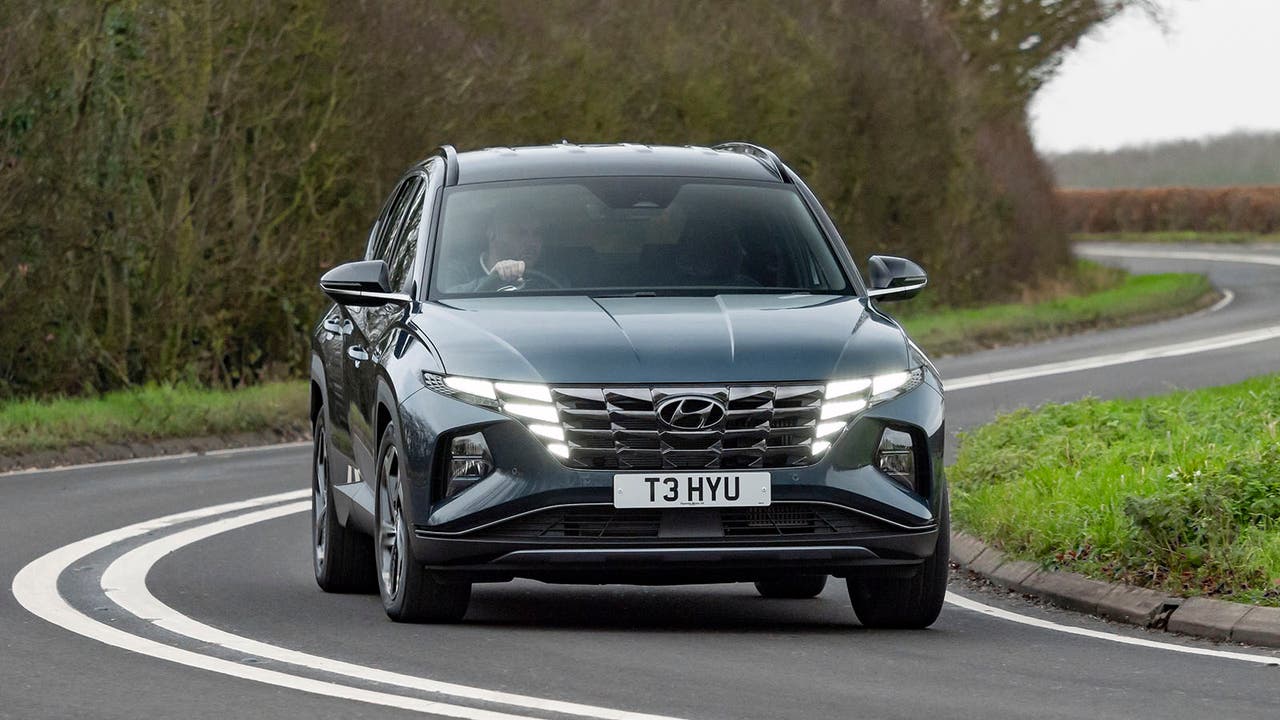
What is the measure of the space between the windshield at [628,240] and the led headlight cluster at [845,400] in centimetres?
112

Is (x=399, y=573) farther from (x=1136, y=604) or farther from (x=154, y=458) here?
(x=154, y=458)

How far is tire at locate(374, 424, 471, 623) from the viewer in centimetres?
900

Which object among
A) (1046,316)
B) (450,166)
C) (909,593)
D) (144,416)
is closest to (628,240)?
(450,166)

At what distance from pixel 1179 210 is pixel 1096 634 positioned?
7833 centimetres

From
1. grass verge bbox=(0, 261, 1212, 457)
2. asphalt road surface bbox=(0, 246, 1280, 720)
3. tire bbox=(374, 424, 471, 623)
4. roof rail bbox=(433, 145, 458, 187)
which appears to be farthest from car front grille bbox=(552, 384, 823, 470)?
grass verge bbox=(0, 261, 1212, 457)

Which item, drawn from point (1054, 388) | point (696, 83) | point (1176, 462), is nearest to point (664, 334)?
point (1176, 462)

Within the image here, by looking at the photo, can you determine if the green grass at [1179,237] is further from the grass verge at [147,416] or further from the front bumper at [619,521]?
the front bumper at [619,521]

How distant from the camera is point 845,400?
878 cm

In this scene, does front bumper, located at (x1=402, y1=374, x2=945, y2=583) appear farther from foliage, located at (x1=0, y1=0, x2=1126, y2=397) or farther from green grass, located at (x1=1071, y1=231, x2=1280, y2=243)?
green grass, located at (x1=1071, y1=231, x2=1280, y2=243)

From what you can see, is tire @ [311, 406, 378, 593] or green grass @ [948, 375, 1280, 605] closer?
green grass @ [948, 375, 1280, 605]

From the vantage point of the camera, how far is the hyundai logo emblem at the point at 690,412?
28.1ft

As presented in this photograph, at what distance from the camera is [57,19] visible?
2012cm

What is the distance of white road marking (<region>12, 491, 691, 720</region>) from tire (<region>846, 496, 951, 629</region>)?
2065 millimetres

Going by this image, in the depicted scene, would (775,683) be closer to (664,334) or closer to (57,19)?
(664,334)
